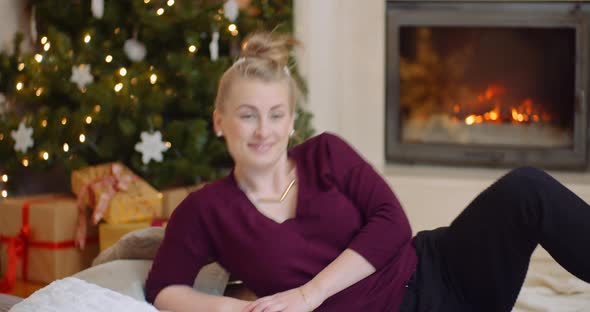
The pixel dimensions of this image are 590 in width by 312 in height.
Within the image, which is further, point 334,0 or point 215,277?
point 334,0

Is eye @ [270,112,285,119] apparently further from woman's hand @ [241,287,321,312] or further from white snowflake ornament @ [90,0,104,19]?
white snowflake ornament @ [90,0,104,19]

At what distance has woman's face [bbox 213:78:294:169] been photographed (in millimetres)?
1702

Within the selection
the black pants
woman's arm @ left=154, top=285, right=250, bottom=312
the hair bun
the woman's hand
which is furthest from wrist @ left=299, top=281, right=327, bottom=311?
the hair bun

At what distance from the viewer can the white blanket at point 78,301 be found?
1478mm

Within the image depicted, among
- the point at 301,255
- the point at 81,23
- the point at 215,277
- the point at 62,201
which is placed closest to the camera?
the point at 301,255

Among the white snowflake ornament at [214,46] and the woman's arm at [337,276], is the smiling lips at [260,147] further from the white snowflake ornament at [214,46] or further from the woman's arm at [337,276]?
the white snowflake ornament at [214,46]

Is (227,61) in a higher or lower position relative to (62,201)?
higher

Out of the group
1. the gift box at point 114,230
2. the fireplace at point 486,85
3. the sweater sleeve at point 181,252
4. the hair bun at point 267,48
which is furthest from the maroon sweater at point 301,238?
the fireplace at point 486,85

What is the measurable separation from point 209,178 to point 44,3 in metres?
0.96

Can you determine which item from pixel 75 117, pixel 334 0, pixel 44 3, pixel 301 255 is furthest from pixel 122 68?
pixel 301 255

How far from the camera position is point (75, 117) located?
10.2 ft

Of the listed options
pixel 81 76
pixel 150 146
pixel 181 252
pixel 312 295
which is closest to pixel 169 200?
pixel 150 146

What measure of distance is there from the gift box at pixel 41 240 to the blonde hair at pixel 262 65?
1423 mm

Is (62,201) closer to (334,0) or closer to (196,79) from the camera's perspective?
(196,79)
